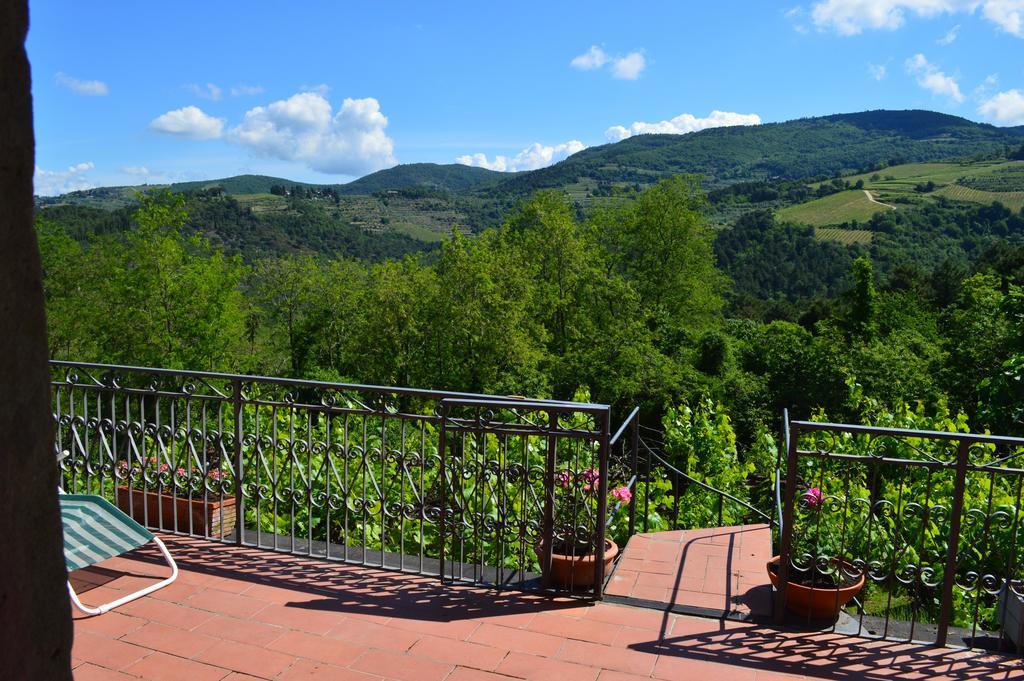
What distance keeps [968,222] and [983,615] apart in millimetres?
75002

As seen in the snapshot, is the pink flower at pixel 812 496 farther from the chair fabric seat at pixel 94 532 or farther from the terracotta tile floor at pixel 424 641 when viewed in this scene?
the chair fabric seat at pixel 94 532

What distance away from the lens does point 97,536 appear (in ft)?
12.3

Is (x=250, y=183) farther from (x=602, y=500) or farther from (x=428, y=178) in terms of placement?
(x=602, y=500)

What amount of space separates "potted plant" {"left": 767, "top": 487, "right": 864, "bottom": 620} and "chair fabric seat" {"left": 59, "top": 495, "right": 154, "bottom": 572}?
3373 millimetres

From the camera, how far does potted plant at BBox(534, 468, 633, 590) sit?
4.11 m

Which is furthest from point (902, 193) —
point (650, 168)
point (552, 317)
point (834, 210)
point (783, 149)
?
point (552, 317)

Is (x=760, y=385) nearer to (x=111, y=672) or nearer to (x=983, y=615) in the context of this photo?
(x=983, y=615)

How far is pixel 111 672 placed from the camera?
10.4 feet

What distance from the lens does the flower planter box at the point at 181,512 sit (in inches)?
189

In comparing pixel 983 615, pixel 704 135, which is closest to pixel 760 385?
pixel 983 615

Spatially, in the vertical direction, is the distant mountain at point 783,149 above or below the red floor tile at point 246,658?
above

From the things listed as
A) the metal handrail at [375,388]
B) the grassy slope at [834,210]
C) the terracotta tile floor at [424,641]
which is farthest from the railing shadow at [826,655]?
the grassy slope at [834,210]

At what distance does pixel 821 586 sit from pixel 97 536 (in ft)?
12.3

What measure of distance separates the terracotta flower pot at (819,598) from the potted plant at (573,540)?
3.32 ft
